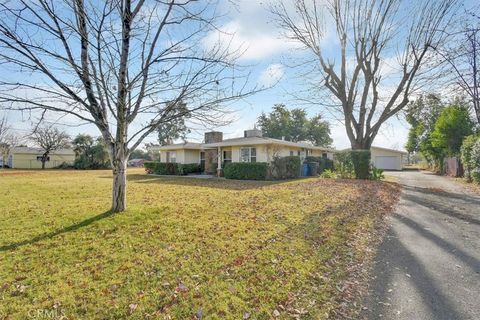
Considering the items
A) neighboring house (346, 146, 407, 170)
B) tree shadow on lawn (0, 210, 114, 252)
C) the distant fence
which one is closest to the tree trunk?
tree shadow on lawn (0, 210, 114, 252)

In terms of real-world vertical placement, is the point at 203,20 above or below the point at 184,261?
above

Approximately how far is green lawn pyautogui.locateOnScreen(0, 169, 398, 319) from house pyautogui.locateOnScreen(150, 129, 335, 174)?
37.8 ft

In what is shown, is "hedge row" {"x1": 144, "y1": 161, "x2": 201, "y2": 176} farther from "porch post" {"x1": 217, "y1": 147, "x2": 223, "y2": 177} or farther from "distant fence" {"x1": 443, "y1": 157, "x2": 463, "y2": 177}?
"distant fence" {"x1": 443, "y1": 157, "x2": 463, "y2": 177}

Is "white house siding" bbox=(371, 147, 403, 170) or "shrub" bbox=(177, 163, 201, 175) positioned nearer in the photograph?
"shrub" bbox=(177, 163, 201, 175)

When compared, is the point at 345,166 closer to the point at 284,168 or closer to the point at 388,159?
the point at 284,168

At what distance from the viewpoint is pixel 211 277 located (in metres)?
3.66

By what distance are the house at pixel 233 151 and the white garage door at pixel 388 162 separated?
47.6 feet

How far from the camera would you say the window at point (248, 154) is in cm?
2002

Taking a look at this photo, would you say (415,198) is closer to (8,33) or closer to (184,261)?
(184,261)

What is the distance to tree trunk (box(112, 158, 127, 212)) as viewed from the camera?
646cm

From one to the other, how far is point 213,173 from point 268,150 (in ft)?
20.5

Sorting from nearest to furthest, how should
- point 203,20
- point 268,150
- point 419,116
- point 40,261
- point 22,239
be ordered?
point 40,261 → point 22,239 → point 203,20 → point 268,150 → point 419,116

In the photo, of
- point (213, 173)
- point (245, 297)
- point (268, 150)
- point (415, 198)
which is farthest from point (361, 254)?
point (213, 173)

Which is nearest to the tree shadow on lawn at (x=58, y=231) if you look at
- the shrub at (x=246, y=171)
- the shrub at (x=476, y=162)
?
the shrub at (x=246, y=171)
